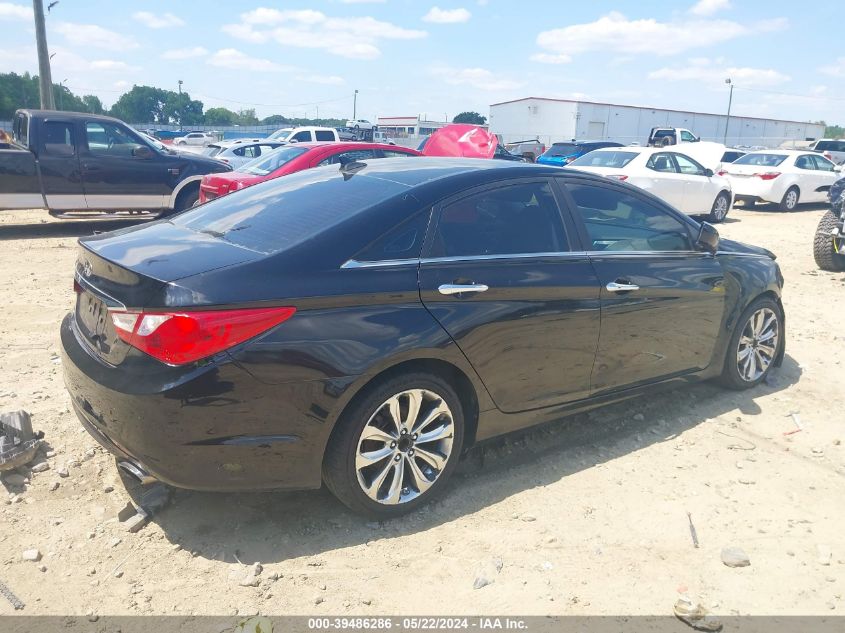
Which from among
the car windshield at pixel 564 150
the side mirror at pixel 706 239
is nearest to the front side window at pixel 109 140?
the side mirror at pixel 706 239

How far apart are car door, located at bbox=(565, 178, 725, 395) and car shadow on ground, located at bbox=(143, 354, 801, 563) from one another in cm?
38

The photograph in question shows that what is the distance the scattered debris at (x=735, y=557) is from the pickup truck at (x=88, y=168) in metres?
10.6

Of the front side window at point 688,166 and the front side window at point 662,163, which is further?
the front side window at point 688,166

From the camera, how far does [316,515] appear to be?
327 cm

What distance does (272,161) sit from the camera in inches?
407

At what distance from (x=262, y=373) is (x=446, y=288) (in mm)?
951

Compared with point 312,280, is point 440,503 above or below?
below

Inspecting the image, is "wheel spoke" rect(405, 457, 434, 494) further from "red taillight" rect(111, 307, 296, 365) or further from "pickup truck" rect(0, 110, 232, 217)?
"pickup truck" rect(0, 110, 232, 217)

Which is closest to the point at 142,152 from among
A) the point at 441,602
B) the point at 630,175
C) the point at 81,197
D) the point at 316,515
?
the point at 81,197

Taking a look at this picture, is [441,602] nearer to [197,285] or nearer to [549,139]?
[197,285]

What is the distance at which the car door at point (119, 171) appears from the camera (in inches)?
429

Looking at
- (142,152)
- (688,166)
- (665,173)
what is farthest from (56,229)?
(688,166)

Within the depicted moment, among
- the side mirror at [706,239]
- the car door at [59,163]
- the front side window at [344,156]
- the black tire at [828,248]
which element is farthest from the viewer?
the car door at [59,163]

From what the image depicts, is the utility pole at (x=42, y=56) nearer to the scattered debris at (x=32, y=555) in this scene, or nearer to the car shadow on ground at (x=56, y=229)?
the car shadow on ground at (x=56, y=229)
